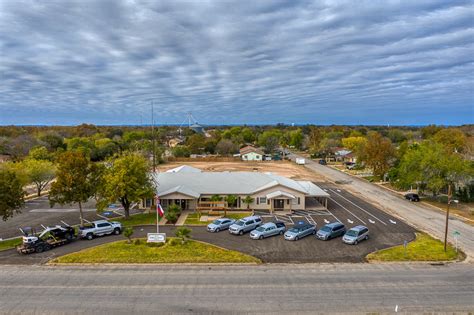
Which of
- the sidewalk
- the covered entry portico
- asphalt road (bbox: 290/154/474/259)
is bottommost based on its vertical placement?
asphalt road (bbox: 290/154/474/259)

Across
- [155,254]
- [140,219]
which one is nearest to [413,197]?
[140,219]

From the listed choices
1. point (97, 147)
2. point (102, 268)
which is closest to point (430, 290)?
point (102, 268)

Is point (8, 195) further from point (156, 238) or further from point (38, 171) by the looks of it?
point (38, 171)

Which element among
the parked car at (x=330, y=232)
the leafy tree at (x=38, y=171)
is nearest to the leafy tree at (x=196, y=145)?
the leafy tree at (x=38, y=171)

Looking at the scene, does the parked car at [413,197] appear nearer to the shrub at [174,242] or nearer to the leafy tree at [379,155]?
the leafy tree at [379,155]

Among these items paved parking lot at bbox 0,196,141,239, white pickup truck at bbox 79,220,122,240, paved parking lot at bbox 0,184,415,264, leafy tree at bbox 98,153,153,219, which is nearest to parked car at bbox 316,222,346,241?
paved parking lot at bbox 0,184,415,264

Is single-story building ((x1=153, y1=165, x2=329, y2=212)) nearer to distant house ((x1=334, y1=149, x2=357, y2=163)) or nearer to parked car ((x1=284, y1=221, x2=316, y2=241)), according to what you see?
parked car ((x1=284, y1=221, x2=316, y2=241))
